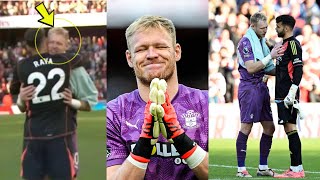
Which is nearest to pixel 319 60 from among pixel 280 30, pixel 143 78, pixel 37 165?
pixel 280 30

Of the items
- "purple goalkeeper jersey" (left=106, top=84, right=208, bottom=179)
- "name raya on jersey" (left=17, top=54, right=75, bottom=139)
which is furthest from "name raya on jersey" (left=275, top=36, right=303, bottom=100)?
"name raya on jersey" (left=17, top=54, right=75, bottom=139)

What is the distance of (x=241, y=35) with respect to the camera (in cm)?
398

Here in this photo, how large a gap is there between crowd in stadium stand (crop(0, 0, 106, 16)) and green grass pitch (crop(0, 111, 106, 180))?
0.72 m

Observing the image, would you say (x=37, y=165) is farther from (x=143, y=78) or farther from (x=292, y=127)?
(x=292, y=127)

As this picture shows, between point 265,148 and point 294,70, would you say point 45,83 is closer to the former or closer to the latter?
point 265,148

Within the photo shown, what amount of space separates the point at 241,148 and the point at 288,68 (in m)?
0.68

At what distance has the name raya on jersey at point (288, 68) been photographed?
3963 mm

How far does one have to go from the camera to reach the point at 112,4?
379 cm

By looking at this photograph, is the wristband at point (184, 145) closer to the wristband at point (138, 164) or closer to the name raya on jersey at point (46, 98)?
the wristband at point (138, 164)

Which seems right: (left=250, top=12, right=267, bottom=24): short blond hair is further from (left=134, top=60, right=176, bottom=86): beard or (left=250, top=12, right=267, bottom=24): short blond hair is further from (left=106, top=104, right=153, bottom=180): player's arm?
(left=106, top=104, right=153, bottom=180): player's arm

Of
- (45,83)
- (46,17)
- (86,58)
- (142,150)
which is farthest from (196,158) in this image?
(46,17)

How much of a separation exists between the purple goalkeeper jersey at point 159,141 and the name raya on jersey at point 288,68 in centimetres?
57

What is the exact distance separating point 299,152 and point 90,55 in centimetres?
166

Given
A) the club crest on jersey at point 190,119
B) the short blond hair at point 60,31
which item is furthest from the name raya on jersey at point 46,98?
the club crest on jersey at point 190,119
